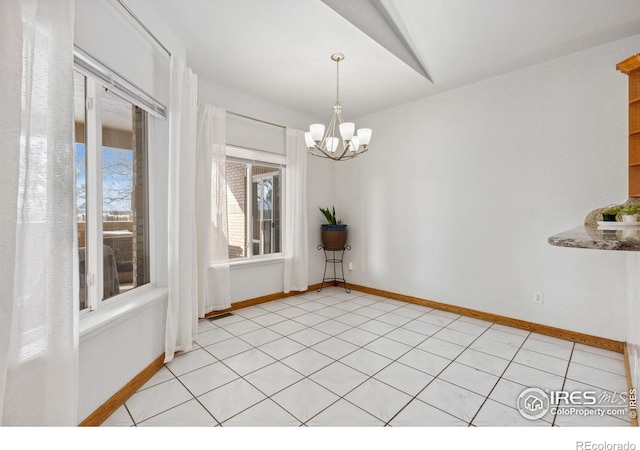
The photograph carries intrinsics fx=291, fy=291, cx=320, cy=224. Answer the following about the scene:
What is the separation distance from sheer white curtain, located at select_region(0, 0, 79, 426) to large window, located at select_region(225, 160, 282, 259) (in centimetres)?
256

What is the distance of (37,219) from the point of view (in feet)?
3.74

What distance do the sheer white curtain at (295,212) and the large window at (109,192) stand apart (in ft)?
6.71

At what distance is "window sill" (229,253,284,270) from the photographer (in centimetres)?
372

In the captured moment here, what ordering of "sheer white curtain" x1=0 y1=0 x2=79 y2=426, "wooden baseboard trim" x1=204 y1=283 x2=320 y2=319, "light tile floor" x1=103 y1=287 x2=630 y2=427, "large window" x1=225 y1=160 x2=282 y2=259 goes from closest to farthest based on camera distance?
"sheer white curtain" x1=0 y1=0 x2=79 y2=426 → "light tile floor" x1=103 y1=287 x2=630 y2=427 → "wooden baseboard trim" x1=204 y1=283 x2=320 y2=319 → "large window" x1=225 y1=160 x2=282 y2=259

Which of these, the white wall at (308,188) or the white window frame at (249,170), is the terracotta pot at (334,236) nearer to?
the white wall at (308,188)

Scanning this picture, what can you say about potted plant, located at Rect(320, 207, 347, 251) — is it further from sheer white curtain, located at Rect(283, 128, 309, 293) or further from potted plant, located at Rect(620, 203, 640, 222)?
potted plant, located at Rect(620, 203, 640, 222)

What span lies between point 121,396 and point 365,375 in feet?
5.37

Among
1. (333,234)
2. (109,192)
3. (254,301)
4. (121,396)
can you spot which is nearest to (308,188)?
(333,234)

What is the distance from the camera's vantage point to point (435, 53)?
2828 mm

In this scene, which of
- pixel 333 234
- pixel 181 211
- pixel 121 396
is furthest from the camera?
pixel 333 234

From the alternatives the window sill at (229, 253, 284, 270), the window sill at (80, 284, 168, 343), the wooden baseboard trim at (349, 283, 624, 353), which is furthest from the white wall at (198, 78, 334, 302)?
the wooden baseboard trim at (349, 283, 624, 353)

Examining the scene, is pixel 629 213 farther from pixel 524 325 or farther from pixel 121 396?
pixel 121 396

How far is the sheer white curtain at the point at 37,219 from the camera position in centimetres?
101
